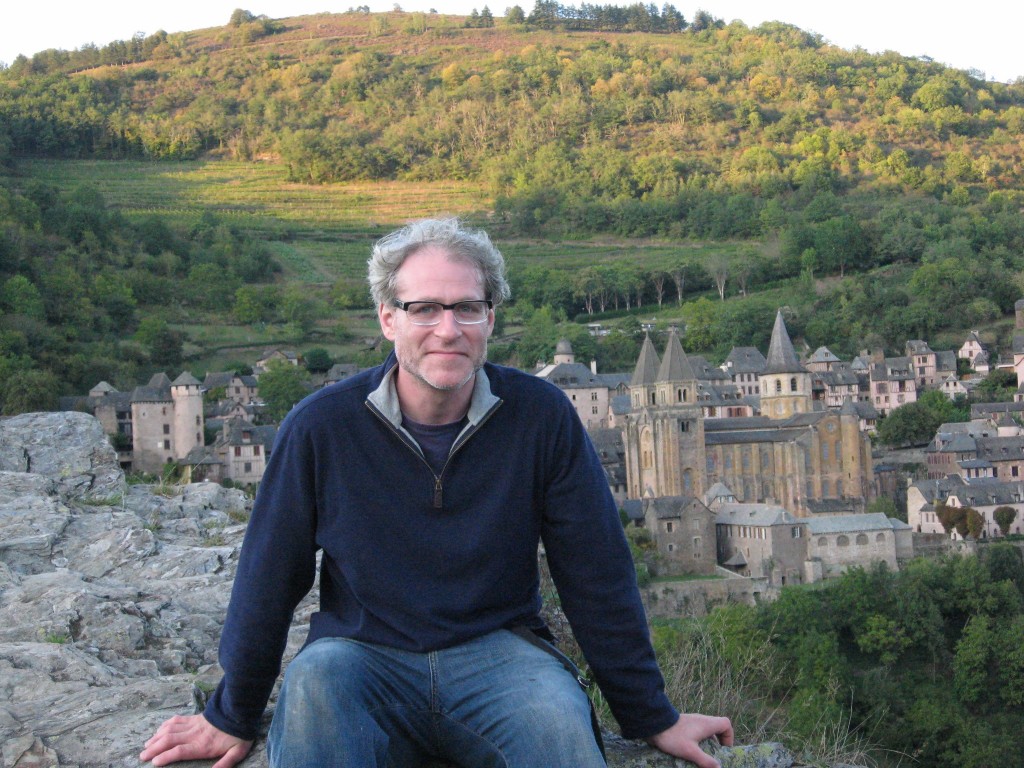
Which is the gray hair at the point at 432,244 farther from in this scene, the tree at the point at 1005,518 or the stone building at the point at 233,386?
the stone building at the point at 233,386

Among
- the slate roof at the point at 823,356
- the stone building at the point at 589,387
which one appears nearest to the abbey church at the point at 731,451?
the stone building at the point at 589,387

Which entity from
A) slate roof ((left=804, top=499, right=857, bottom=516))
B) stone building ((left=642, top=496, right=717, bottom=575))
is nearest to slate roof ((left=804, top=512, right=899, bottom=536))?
stone building ((left=642, top=496, right=717, bottom=575))

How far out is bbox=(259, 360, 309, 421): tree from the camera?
44.5 meters

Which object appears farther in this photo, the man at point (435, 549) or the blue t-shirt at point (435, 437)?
the blue t-shirt at point (435, 437)

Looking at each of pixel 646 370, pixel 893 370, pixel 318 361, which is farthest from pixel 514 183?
pixel 646 370

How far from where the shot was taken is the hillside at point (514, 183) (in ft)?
191

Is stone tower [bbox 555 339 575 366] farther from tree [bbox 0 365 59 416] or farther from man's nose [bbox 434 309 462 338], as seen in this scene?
man's nose [bbox 434 309 462 338]

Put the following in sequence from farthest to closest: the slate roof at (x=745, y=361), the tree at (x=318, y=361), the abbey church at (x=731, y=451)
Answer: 1. the slate roof at (x=745, y=361)
2. the tree at (x=318, y=361)
3. the abbey church at (x=731, y=451)

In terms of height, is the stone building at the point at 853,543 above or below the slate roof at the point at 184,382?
below

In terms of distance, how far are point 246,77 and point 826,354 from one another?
86989 mm

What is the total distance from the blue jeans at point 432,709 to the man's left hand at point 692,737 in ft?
1.05

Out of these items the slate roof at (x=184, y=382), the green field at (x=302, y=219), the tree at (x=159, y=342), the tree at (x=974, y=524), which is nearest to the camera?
the tree at (x=974, y=524)

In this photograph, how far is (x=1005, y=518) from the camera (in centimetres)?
4134

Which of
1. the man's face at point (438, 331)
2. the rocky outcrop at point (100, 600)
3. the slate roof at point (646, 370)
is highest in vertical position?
the man's face at point (438, 331)
